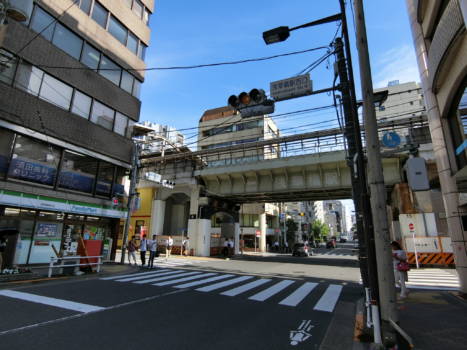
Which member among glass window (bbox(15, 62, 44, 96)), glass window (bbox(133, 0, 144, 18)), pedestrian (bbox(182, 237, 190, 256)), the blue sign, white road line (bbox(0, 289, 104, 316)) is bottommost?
white road line (bbox(0, 289, 104, 316))

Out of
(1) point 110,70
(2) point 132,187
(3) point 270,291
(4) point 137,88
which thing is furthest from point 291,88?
(4) point 137,88

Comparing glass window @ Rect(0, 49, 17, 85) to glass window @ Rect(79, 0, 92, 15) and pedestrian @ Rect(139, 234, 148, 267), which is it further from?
pedestrian @ Rect(139, 234, 148, 267)

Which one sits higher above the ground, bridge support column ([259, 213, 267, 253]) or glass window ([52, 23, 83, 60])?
glass window ([52, 23, 83, 60])

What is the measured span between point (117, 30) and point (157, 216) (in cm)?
1883

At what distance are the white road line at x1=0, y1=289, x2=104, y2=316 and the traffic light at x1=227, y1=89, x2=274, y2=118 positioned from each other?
630cm

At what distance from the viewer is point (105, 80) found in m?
17.1

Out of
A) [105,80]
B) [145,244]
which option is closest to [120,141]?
[105,80]

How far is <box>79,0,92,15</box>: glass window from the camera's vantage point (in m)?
15.9

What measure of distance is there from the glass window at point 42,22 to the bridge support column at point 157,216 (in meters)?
19.6

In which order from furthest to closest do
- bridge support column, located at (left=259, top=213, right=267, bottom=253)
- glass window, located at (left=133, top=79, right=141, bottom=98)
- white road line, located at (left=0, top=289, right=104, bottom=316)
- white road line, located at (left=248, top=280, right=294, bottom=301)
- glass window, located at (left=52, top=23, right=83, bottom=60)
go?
bridge support column, located at (left=259, top=213, right=267, bottom=253)
glass window, located at (left=133, top=79, right=141, bottom=98)
glass window, located at (left=52, top=23, right=83, bottom=60)
white road line, located at (left=248, top=280, right=294, bottom=301)
white road line, located at (left=0, top=289, right=104, bottom=316)

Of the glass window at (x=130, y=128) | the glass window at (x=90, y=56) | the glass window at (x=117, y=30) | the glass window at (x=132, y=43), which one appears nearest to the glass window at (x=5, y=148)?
the glass window at (x=90, y=56)

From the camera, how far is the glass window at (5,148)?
11.9 metres

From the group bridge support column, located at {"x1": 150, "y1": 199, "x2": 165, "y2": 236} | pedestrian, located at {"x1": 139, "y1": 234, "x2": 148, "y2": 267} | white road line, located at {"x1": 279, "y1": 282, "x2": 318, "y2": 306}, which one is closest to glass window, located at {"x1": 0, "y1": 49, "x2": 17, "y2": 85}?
pedestrian, located at {"x1": 139, "y1": 234, "x2": 148, "y2": 267}

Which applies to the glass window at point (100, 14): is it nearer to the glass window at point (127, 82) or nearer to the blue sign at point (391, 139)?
the glass window at point (127, 82)
